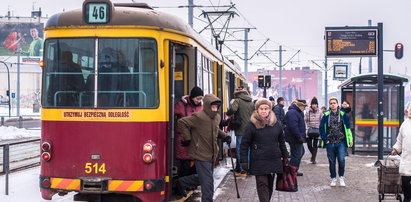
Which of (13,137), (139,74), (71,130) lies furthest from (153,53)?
(13,137)

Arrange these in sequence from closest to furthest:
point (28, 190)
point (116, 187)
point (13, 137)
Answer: point (116, 187)
point (28, 190)
point (13, 137)

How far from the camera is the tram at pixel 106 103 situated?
7367 mm

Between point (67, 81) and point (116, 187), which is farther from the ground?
point (67, 81)

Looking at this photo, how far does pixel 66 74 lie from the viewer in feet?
24.6

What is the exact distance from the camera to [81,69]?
7473 millimetres

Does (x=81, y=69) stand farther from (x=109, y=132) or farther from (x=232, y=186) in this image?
(x=232, y=186)

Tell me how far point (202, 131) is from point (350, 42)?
1075 centimetres

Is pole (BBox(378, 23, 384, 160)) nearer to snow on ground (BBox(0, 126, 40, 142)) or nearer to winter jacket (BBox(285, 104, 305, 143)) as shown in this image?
winter jacket (BBox(285, 104, 305, 143))

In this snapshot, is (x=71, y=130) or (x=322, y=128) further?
(x=322, y=128)

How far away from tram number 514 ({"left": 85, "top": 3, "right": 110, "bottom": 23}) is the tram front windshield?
251 mm

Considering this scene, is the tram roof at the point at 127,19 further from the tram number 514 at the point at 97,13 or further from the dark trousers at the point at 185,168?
the dark trousers at the point at 185,168

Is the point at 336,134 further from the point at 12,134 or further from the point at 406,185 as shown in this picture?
the point at 12,134

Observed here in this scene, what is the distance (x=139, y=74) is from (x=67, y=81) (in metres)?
0.94

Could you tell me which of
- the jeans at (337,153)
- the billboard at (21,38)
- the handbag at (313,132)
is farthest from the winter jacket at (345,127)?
the billboard at (21,38)
